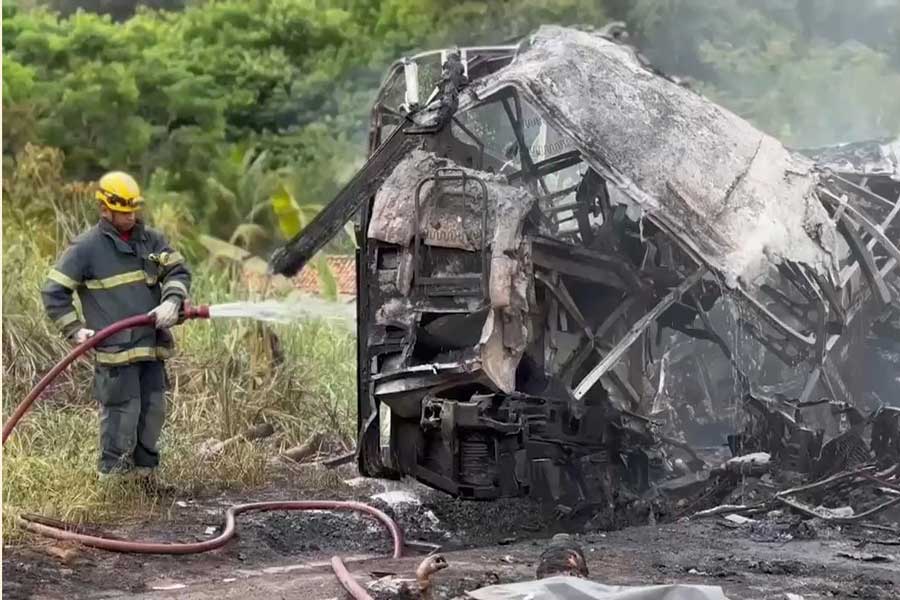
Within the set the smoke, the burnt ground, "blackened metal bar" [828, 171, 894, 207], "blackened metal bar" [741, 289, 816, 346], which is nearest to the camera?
the burnt ground

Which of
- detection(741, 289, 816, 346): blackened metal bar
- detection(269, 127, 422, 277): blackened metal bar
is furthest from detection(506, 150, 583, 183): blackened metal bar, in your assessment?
detection(741, 289, 816, 346): blackened metal bar

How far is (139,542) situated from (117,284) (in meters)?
1.29

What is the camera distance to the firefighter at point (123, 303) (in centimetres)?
543

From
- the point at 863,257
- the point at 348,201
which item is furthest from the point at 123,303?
the point at 863,257

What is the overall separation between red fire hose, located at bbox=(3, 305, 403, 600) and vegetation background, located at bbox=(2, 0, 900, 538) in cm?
155

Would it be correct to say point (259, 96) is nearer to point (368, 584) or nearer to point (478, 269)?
point (478, 269)

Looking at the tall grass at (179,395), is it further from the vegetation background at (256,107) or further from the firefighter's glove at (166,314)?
the firefighter's glove at (166,314)

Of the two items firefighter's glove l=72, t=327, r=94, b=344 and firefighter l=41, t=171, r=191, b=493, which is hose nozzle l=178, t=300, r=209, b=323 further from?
firefighter's glove l=72, t=327, r=94, b=344

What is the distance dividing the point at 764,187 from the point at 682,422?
1956 millimetres

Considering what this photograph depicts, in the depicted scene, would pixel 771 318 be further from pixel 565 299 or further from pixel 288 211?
pixel 288 211

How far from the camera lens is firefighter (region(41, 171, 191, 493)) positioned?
17.8 feet

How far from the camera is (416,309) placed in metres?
5.03

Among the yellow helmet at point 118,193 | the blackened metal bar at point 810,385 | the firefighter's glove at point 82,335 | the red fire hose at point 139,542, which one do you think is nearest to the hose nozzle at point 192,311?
the red fire hose at point 139,542

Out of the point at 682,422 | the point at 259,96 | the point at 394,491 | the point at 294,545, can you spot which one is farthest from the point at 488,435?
the point at 259,96
